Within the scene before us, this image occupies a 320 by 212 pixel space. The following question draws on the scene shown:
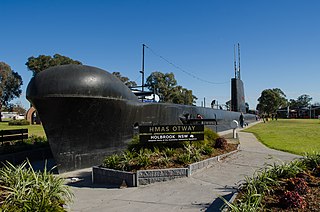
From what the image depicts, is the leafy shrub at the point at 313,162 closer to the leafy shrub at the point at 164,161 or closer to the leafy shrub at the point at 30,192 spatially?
the leafy shrub at the point at 164,161

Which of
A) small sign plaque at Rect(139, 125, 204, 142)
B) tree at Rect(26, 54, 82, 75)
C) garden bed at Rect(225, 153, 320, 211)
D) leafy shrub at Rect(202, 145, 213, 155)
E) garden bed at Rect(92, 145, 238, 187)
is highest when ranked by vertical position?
tree at Rect(26, 54, 82, 75)

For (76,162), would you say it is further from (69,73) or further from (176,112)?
(176,112)

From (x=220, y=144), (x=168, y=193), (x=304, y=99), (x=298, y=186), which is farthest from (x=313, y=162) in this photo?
(x=304, y=99)

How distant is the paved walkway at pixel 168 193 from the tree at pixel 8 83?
6814 cm

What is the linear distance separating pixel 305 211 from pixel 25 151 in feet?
34.0

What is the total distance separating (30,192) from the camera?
4969 millimetres

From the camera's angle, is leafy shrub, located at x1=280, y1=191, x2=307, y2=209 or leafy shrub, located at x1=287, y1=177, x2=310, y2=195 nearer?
leafy shrub, located at x1=280, y1=191, x2=307, y2=209

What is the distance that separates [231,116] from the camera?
3005 centimetres

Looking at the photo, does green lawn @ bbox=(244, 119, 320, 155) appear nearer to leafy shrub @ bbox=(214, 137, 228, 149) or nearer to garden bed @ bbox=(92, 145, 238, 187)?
leafy shrub @ bbox=(214, 137, 228, 149)

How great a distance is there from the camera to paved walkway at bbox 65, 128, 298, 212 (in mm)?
5867

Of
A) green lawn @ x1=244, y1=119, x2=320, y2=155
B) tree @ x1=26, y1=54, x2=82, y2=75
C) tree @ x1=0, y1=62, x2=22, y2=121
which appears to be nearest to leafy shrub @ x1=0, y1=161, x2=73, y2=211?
green lawn @ x1=244, y1=119, x2=320, y2=155

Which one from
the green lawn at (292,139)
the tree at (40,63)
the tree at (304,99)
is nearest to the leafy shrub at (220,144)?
the green lawn at (292,139)

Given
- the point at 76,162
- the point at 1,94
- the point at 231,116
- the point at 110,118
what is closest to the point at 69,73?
the point at 110,118

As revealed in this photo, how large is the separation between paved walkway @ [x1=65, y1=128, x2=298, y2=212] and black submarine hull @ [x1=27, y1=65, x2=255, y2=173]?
778 millimetres
